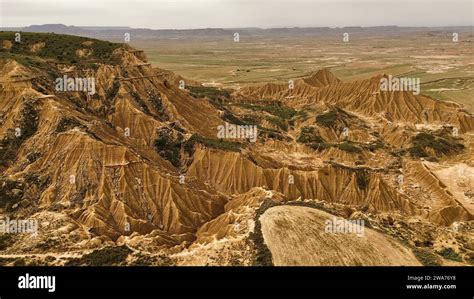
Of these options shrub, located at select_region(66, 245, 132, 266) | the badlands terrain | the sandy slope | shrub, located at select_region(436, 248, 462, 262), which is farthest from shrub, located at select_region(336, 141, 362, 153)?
shrub, located at select_region(66, 245, 132, 266)

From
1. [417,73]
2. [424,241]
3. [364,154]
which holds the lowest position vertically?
[424,241]

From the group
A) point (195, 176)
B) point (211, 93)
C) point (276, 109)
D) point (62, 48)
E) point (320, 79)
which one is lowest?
point (195, 176)

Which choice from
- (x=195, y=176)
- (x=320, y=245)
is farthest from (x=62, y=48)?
(x=320, y=245)

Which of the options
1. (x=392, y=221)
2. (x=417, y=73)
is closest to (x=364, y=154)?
(x=392, y=221)

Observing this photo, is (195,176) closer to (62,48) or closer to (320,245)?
(320,245)

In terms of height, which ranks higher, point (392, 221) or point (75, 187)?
point (75, 187)

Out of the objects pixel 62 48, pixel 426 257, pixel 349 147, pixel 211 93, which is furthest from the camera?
pixel 211 93

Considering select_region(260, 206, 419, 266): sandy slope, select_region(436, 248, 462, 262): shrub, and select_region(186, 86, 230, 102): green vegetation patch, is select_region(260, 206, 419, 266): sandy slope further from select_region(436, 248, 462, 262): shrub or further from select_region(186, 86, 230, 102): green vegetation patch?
select_region(186, 86, 230, 102): green vegetation patch

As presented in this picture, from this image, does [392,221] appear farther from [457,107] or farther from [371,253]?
[457,107]

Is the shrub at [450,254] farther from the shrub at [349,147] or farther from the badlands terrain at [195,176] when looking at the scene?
the shrub at [349,147]
